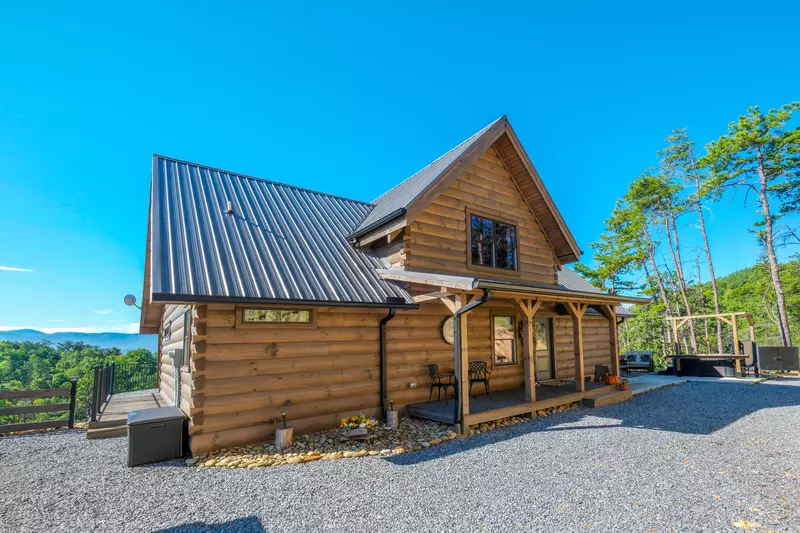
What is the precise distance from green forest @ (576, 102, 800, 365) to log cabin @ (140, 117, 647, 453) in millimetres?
11565

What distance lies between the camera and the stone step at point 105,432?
7.55 m

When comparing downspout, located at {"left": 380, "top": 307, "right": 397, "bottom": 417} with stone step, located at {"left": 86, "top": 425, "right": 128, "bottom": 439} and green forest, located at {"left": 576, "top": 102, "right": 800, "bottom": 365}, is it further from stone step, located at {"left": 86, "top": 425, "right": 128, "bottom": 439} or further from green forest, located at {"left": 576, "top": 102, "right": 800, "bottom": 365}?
green forest, located at {"left": 576, "top": 102, "right": 800, "bottom": 365}

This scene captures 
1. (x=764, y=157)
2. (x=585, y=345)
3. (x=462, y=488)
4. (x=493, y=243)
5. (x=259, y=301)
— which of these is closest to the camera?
(x=462, y=488)

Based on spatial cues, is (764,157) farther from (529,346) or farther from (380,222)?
(380,222)

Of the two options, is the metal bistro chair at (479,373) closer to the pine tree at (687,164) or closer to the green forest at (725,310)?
the green forest at (725,310)

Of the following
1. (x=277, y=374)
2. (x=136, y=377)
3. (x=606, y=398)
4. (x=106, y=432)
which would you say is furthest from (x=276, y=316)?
(x=136, y=377)

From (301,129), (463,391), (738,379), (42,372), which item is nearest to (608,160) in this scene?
(738,379)

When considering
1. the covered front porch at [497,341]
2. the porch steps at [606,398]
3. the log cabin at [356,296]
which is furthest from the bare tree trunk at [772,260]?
the porch steps at [606,398]

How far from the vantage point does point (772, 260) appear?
19.5 m

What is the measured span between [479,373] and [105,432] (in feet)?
27.1

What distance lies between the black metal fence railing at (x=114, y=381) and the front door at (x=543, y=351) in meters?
11.6

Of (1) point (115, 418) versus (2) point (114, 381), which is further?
(2) point (114, 381)

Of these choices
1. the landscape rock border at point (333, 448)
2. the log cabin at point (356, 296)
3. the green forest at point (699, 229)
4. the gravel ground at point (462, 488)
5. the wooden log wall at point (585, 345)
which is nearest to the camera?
the gravel ground at point (462, 488)

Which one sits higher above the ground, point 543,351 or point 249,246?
point 249,246
